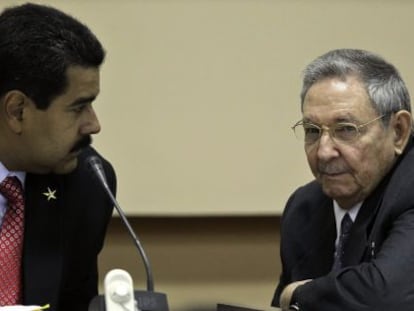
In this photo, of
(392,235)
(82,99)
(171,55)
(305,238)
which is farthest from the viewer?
(171,55)

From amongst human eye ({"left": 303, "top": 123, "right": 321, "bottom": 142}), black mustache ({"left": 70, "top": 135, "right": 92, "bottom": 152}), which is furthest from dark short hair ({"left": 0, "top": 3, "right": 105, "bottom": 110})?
human eye ({"left": 303, "top": 123, "right": 321, "bottom": 142})

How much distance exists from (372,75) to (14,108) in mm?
776

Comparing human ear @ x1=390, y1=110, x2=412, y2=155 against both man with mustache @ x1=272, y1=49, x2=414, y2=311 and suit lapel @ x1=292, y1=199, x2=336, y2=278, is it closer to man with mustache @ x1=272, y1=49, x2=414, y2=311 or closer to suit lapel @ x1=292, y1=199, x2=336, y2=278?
man with mustache @ x1=272, y1=49, x2=414, y2=311

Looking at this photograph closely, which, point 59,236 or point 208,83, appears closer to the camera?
point 59,236

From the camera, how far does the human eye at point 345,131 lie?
5.67 ft

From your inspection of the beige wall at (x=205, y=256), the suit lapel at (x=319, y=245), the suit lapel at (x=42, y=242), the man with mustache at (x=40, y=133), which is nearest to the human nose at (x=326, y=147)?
the suit lapel at (x=319, y=245)

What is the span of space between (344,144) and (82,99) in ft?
1.90

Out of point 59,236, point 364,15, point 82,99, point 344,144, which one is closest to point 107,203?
point 59,236

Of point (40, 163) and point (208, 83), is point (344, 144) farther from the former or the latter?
point (208, 83)

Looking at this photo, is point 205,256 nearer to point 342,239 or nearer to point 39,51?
point 342,239

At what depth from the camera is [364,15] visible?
8.39 feet

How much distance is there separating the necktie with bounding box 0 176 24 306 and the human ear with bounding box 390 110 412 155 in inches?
33.4

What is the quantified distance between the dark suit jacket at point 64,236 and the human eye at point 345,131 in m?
0.61

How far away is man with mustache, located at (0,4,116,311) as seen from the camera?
1.72 meters
